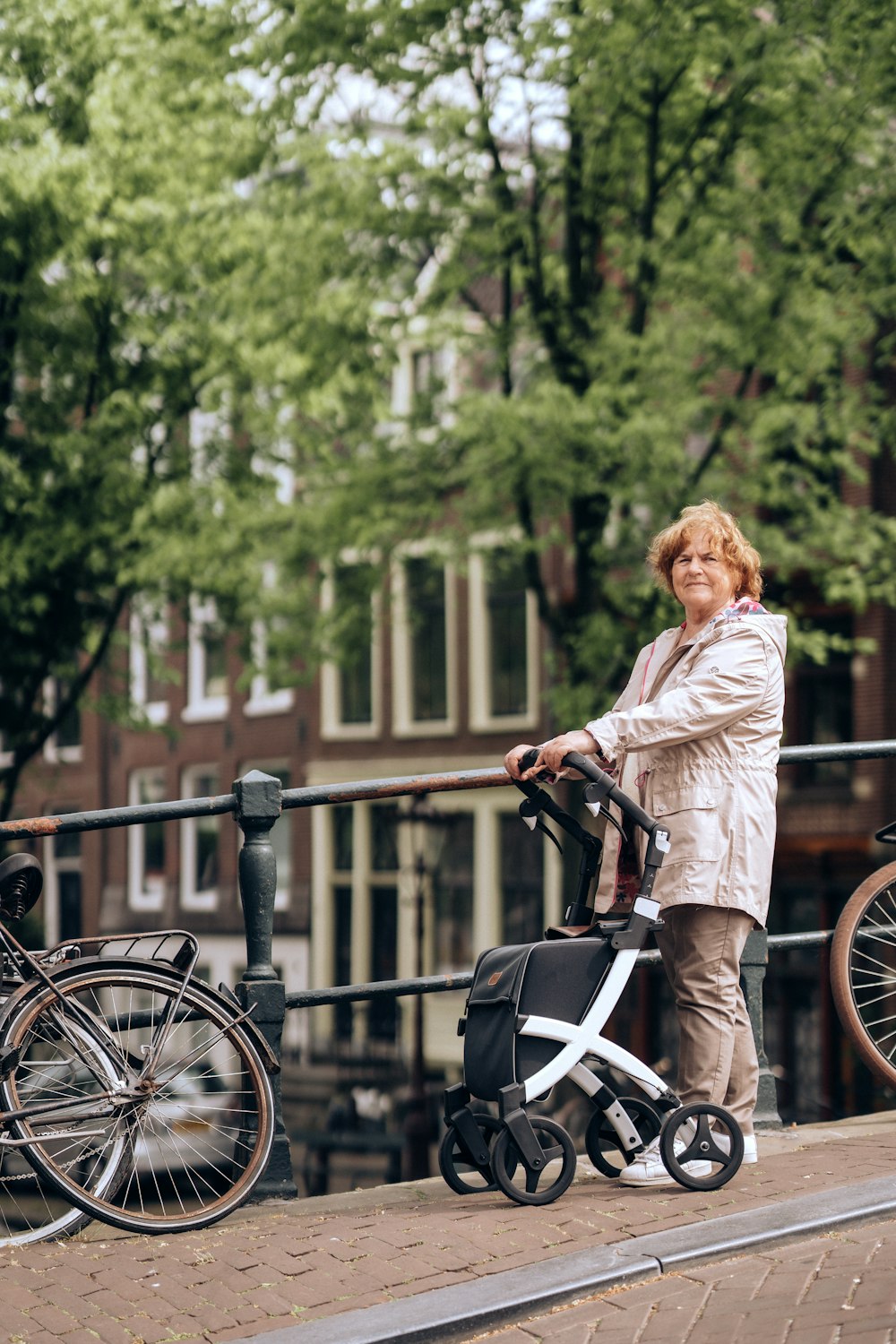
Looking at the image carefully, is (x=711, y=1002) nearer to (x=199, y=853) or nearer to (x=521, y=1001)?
(x=521, y=1001)

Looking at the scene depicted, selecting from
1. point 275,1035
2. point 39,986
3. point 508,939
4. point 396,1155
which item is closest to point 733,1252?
point 275,1035

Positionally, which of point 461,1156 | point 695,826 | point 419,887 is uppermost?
point 695,826

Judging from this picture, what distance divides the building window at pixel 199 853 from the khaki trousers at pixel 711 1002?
2483 cm

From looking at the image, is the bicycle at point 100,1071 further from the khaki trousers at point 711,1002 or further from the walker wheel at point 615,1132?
the khaki trousers at point 711,1002

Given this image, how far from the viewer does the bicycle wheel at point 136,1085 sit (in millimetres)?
3850

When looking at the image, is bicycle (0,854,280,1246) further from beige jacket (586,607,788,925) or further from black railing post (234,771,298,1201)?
beige jacket (586,607,788,925)

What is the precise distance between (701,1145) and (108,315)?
9.52 meters

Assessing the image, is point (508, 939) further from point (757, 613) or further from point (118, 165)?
point (757, 613)

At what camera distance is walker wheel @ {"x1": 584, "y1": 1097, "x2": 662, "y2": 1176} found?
416cm

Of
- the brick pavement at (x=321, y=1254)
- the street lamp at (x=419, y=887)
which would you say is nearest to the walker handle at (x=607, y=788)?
the brick pavement at (x=321, y=1254)

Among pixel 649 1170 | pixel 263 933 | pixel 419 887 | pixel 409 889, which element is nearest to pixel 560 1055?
pixel 649 1170

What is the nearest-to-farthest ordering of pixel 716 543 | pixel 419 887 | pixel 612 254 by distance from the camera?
pixel 716 543 → pixel 612 254 → pixel 419 887

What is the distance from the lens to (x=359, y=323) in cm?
1327

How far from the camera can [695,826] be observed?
163 inches
